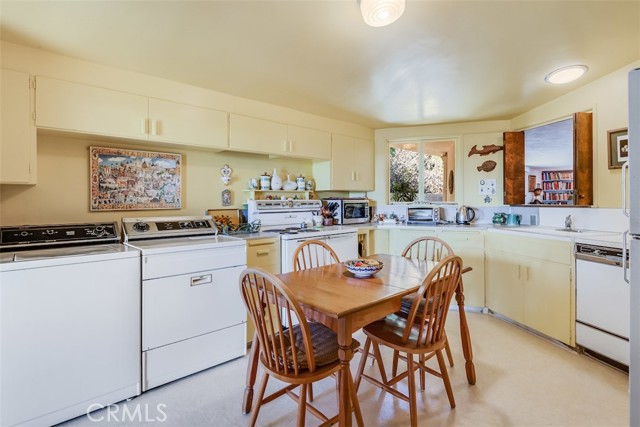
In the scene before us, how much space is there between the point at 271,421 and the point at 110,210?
6.74ft

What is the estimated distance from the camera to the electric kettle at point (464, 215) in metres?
3.90

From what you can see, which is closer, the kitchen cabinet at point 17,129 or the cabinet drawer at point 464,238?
the kitchen cabinet at point 17,129

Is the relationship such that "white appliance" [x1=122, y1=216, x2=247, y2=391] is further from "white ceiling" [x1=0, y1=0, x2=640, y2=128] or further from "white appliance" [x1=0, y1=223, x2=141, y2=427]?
"white ceiling" [x1=0, y1=0, x2=640, y2=128]

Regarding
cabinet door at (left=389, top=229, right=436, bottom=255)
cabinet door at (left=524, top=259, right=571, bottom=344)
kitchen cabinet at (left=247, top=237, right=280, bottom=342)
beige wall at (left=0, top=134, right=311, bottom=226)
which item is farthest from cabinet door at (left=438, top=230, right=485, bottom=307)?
beige wall at (left=0, top=134, right=311, bottom=226)

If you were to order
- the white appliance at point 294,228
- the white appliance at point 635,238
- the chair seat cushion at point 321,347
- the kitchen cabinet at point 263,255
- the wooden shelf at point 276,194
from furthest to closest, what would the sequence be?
the wooden shelf at point 276,194 < the white appliance at point 294,228 < the kitchen cabinet at point 263,255 < the chair seat cushion at point 321,347 < the white appliance at point 635,238

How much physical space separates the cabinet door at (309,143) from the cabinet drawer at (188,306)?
157 cm

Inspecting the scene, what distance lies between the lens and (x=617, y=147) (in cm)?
254

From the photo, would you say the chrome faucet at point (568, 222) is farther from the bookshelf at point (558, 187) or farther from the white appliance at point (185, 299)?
the white appliance at point (185, 299)

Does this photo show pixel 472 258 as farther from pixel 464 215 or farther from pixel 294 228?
pixel 294 228

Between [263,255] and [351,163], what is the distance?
191 cm

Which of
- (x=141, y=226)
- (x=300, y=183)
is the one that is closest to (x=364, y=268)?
(x=141, y=226)

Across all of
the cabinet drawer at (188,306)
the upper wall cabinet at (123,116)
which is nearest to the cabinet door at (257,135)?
the upper wall cabinet at (123,116)

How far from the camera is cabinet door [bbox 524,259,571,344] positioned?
8.38ft

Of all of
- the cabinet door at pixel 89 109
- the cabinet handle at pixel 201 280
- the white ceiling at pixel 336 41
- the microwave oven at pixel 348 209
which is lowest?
the cabinet handle at pixel 201 280
